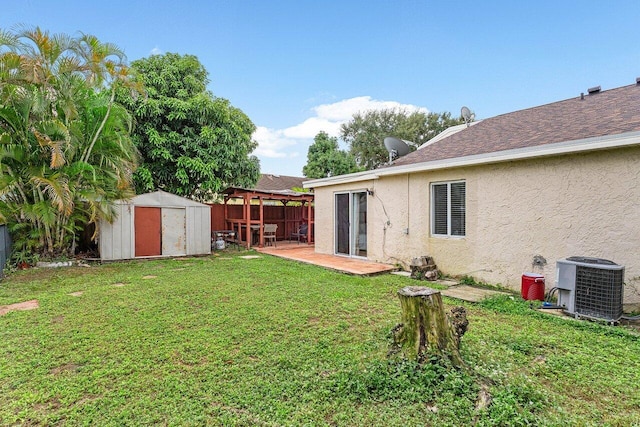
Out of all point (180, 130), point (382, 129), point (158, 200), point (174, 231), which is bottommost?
point (174, 231)

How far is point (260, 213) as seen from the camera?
1272 centimetres

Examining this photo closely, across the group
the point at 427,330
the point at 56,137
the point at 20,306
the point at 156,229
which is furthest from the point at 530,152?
the point at 56,137

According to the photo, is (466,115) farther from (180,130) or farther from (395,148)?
(180,130)

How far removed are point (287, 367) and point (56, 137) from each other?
842cm

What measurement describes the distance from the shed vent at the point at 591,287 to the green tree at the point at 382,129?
76.4 ft

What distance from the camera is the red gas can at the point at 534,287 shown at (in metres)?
5.27

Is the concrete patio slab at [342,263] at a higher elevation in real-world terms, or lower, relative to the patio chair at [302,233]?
lower

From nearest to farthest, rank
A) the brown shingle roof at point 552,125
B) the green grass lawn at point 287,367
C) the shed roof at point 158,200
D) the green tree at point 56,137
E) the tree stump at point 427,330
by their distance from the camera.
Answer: the green grass lawn at point 287,367, the tree stump at point 427,330, the brown shingle roof at point 552,125, the green tree at point 56,137, the shed roof at point 158,200

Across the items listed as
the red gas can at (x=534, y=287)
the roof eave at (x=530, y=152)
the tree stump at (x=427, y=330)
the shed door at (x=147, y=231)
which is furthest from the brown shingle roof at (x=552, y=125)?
the shed door at (x=147, y=231)

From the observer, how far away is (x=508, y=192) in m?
6.09

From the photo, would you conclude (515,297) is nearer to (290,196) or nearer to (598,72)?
(290,196)

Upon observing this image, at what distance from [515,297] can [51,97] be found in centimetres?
1100

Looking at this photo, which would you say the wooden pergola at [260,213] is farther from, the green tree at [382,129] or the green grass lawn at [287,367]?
the green tree at [382,129]

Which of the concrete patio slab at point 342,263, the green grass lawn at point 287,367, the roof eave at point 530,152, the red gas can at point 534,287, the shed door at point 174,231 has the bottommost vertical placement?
the green grass lawn at point 287,367
